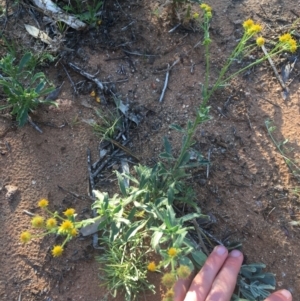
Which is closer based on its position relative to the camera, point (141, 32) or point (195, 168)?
point (195, 168)

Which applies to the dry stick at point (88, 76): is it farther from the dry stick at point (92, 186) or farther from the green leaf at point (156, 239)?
the green leaf at point (156, 239)

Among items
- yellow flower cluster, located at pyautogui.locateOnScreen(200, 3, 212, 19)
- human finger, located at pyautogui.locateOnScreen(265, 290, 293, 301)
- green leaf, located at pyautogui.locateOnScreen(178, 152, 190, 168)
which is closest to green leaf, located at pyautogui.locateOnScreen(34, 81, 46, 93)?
green leaf, located at pyautogui.locateOnScreen(178, 152, 190, 168)

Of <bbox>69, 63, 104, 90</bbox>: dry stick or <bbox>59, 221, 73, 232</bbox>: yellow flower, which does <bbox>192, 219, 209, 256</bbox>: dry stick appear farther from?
<bbox>69, 63, 104, 90</bbox>: dry stick

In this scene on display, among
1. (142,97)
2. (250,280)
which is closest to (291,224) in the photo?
(250,280)

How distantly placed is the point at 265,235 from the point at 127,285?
0.84 m

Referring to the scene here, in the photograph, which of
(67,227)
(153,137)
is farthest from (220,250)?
(67,227)

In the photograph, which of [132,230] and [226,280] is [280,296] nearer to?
[226,280]

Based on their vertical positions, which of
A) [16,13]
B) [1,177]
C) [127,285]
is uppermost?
[16,13]

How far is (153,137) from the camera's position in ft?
9.33

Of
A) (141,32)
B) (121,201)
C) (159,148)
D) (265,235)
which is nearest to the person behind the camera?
(121,201)

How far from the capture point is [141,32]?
124 inches

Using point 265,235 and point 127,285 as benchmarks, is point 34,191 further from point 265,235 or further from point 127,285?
point 265,235

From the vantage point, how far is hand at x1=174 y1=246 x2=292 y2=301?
8.05 ft

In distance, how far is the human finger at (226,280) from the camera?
2.44 m
